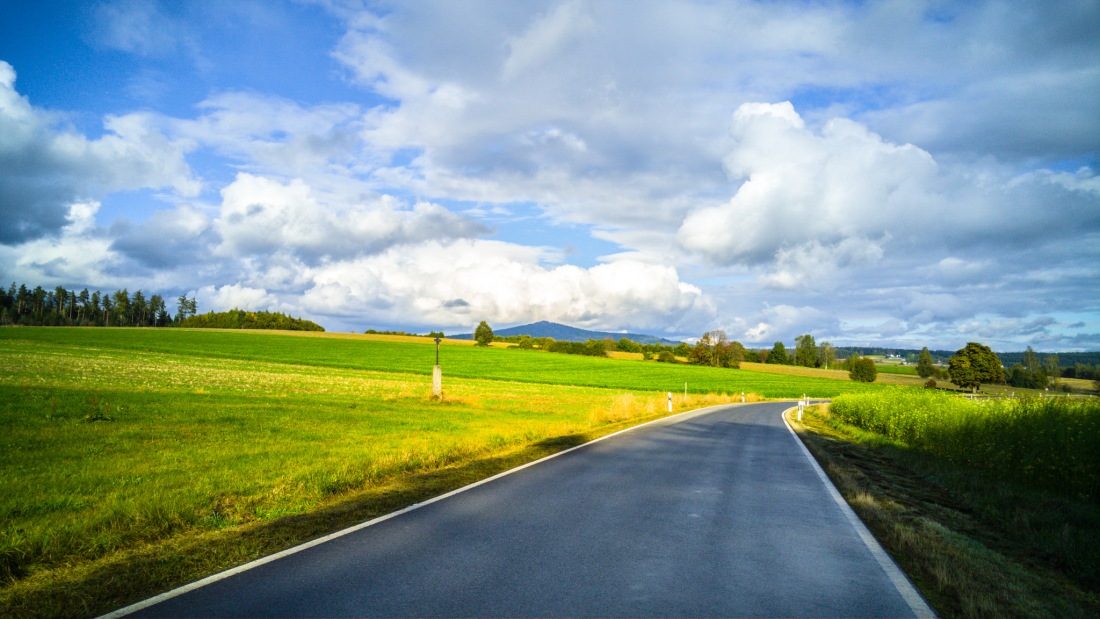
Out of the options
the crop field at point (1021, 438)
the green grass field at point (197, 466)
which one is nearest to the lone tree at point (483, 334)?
the green grass field at point (197, 466)

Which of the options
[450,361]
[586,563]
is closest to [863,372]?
[450,361]

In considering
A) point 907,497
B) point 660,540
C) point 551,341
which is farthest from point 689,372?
point 660,540

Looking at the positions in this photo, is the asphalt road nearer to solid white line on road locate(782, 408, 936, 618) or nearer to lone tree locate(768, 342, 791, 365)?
solid white line on road locate(782, 408, 936, 618)

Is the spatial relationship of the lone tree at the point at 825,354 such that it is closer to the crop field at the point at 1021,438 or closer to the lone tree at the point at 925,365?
the lone tree at the point at 925,365

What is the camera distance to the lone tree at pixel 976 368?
274 ft

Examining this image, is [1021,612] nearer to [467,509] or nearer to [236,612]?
[467,509]

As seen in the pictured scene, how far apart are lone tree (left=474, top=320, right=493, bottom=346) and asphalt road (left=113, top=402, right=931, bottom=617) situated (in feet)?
343

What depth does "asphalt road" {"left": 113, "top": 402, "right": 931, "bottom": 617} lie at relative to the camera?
457cm

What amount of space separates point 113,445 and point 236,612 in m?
9.88

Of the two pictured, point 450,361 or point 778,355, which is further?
point 778,355

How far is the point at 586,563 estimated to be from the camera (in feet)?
18.4

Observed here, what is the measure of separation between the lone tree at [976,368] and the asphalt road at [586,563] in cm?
9267

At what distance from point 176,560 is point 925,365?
13047 cm

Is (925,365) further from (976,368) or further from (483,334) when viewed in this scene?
(483,334)
